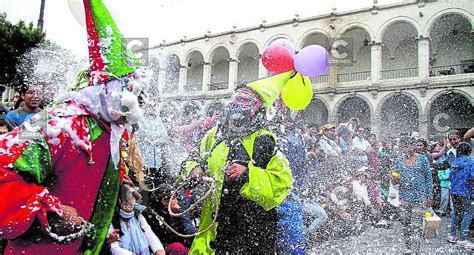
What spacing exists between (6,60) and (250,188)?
15.0 metres

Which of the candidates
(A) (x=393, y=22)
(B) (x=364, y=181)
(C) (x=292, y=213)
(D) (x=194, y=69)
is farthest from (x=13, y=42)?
(A) (x=393, y=22)

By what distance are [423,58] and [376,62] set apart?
7.41ft

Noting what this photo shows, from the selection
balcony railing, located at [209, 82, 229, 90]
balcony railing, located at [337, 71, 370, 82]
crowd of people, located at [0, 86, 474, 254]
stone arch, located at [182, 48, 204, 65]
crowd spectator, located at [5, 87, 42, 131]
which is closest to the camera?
crowd of people, located at [0, 86, 474, 254]

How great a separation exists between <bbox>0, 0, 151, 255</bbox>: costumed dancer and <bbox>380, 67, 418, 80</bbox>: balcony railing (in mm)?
21113

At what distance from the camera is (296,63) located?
11.6 feet

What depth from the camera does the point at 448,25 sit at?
20.3 meters

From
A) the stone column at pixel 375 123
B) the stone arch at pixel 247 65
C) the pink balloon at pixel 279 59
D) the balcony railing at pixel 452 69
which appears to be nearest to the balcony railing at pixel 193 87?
the stone arch at pixel 247 65

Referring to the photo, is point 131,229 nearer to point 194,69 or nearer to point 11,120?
point 11,120

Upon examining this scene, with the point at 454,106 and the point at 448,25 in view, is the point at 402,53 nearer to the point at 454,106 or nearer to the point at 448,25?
the point at 448,25

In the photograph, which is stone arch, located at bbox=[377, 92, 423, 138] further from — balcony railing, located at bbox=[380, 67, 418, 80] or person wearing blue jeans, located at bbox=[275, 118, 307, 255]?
person wearing blue jeans, located at bbox=[275, 118, 307, 255]

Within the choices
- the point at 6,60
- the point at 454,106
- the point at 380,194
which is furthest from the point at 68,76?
the point at 454,106

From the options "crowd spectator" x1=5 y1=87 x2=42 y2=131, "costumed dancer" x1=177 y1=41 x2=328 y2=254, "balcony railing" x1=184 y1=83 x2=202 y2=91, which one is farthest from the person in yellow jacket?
"balcony railing" x1=184 y1=83 x2=202 y2=91

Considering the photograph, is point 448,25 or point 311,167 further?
point 448,25

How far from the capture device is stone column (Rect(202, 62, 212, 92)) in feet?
82.2
